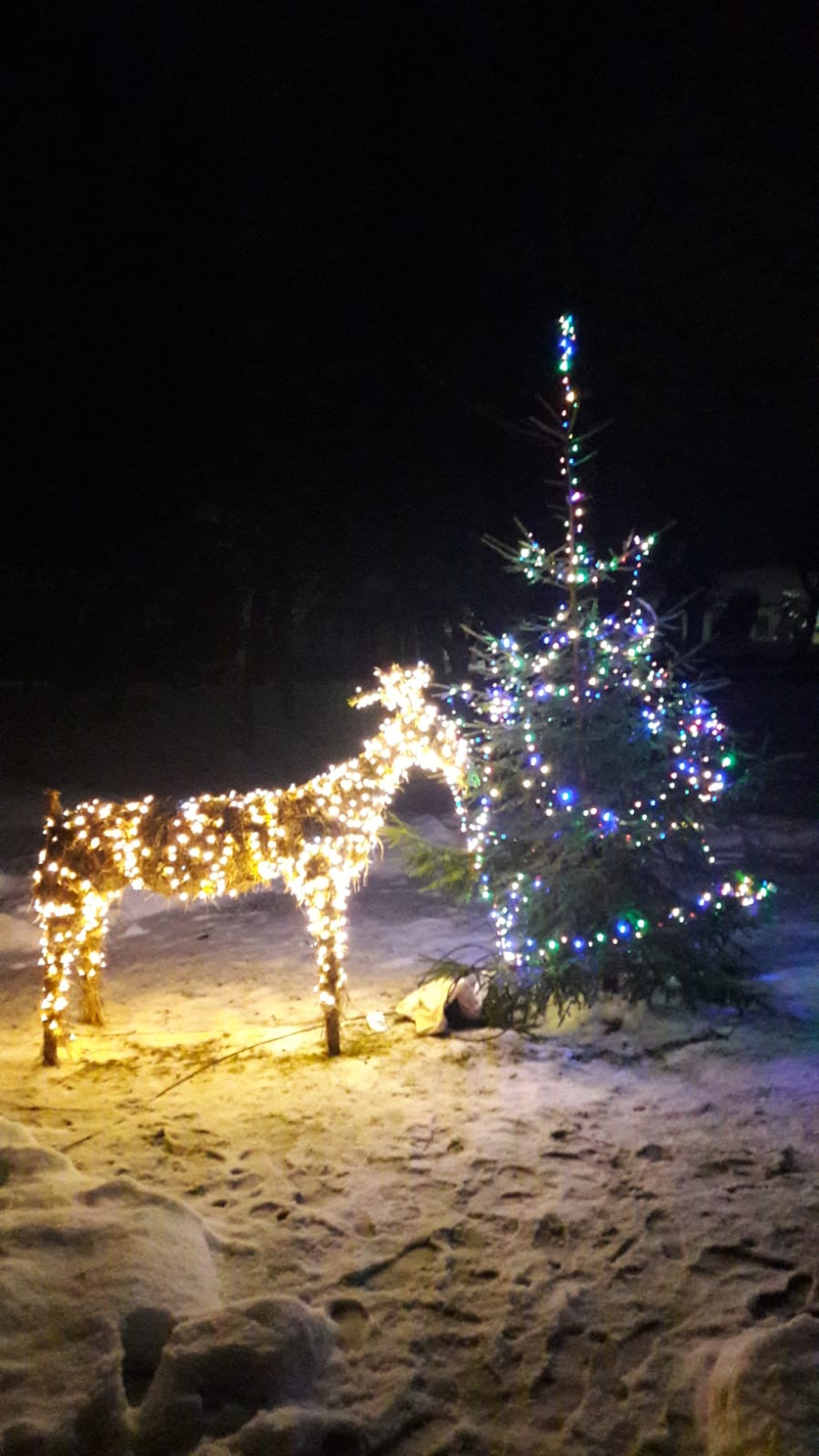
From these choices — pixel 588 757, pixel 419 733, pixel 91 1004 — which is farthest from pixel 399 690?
pixel 91 1004

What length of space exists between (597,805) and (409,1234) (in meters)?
3.02

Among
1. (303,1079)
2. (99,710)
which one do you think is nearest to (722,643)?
(99,710)

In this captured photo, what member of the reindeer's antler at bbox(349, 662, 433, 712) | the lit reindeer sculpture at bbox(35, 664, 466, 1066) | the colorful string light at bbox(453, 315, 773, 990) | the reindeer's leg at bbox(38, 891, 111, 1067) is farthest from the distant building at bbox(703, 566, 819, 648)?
the reindeer's leg at bbox(38, 891, 111, 1067)

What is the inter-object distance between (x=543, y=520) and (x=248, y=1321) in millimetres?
14452

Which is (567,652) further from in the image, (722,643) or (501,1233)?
(722,643)

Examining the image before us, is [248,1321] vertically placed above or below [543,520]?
below

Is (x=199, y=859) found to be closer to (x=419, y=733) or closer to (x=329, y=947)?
(x=329, y=947)

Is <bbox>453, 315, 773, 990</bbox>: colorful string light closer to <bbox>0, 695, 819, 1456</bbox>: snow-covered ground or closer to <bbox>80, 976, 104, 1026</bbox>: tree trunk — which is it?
<bbox>0, 695, 819, 1456</bbox>: snow-covered ground

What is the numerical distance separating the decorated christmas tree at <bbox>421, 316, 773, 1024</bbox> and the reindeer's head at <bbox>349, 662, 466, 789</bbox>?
1.20 ft

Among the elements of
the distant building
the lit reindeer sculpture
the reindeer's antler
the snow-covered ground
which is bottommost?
the snow-covered ground

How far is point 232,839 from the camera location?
20.7ft

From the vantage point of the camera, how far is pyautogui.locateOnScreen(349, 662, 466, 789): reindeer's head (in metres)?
7.17

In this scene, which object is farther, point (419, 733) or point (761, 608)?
point (761, 608)

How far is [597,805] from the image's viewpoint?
670 cm
